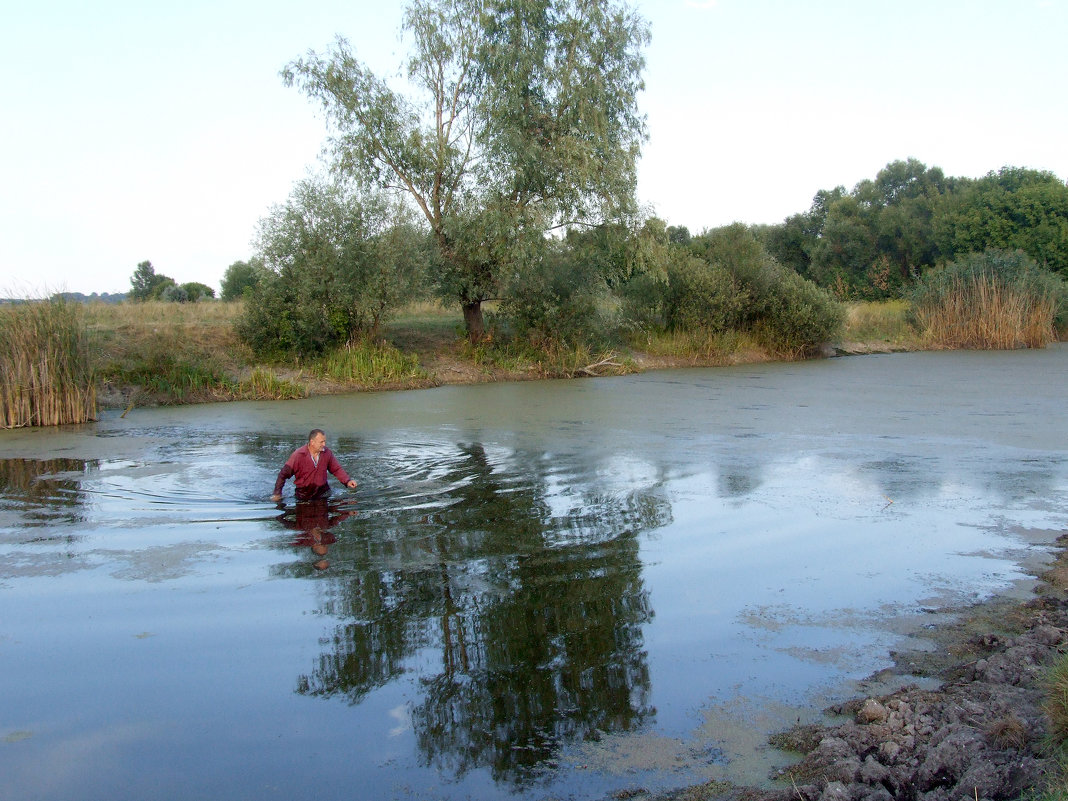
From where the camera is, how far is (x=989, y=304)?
33406 millimetres

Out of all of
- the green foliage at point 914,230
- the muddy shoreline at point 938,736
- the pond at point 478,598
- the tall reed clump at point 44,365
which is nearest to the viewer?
the muddy shoreline at point 938,736

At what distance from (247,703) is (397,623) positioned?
135 cm

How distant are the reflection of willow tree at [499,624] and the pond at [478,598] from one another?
0.09 feet

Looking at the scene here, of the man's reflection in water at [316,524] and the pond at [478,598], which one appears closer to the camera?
the pond at [478,598]

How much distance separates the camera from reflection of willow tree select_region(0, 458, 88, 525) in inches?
382

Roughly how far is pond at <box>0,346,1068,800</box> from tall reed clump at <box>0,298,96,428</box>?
3.08 metres

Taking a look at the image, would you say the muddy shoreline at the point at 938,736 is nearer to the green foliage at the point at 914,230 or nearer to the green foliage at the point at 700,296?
the green foliage at the point at 700,296

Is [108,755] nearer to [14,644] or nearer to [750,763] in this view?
[14,644]

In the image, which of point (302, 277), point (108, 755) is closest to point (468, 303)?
point (302, 277)

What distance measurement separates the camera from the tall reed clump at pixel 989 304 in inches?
1302

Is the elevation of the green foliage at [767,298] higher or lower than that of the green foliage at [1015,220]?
lower

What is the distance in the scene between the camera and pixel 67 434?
15836 millimetres

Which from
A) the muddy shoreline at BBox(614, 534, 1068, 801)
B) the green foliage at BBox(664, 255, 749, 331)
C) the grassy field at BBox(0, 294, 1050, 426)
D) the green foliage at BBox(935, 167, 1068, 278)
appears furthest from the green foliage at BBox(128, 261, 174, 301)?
the muddy shoreline at BBox(614, 534, 1068, 801)

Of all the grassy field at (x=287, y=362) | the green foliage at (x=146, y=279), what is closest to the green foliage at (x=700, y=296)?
the grassy field at (x=287, y=362)
